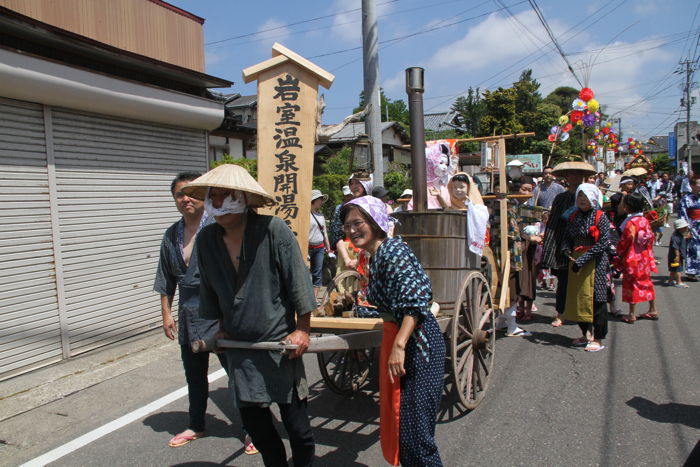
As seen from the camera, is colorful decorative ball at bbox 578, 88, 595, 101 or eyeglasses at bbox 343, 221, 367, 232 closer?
eyeglasses at bbox 343, 221, 367, 232

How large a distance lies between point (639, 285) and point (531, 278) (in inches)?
59.4

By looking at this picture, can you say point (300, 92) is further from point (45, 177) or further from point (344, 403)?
point (45, 177)

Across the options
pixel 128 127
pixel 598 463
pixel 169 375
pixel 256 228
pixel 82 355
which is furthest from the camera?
pixel 128 127

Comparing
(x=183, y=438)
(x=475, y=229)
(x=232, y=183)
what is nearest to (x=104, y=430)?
(x=183, y=438)

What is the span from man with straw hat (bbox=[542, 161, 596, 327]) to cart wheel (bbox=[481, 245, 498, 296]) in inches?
32.4

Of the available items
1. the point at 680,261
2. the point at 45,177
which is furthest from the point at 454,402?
the point at 680,261

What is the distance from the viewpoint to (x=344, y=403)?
453cm

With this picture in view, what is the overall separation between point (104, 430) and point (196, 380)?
1058 millimetres

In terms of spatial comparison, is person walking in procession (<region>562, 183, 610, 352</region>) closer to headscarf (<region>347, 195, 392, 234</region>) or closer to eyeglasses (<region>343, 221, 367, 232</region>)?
headscarf (<region>347, 195, 392, 234</region>)

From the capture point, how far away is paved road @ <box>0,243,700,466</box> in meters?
3.65

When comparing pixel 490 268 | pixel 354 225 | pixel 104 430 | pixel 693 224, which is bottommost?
pixel 104 430

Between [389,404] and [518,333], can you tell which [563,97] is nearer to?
[518,333]

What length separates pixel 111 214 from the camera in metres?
6.54

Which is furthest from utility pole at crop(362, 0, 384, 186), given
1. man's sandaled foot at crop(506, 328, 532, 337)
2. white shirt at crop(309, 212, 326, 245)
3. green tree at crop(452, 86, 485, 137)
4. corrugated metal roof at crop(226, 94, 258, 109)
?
green tree at crop(452, 86, 485, 137)
